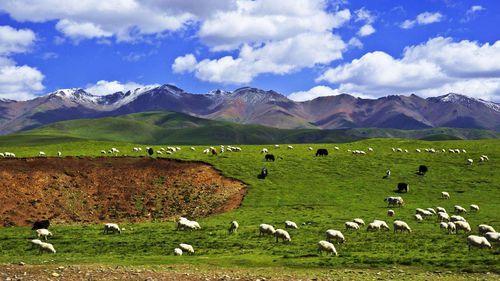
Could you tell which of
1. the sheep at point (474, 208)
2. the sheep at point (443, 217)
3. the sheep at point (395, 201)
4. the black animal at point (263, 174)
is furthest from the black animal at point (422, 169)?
the sheep at point (443, 217)

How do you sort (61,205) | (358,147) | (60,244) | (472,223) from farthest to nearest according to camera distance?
(358,147), (61,205), (472,223), (60,244)

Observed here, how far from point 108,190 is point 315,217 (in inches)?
1153

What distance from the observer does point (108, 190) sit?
64375mm

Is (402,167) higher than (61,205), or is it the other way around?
(402,167)

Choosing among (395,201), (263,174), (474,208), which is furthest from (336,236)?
(263,174)

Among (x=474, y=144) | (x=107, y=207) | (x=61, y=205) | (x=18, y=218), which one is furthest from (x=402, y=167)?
(x=18, y=218)

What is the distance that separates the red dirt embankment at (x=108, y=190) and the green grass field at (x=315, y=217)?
4.69 m

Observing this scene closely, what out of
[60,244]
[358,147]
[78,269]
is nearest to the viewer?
[78,269]

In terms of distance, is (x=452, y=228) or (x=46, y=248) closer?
(x=46, y=248)

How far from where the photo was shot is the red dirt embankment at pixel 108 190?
191 feet

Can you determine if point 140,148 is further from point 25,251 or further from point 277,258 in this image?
point 277,258

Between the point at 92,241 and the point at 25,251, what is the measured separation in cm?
554

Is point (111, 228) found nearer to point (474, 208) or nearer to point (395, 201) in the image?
point (395, 201)

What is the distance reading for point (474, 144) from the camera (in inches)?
3957
